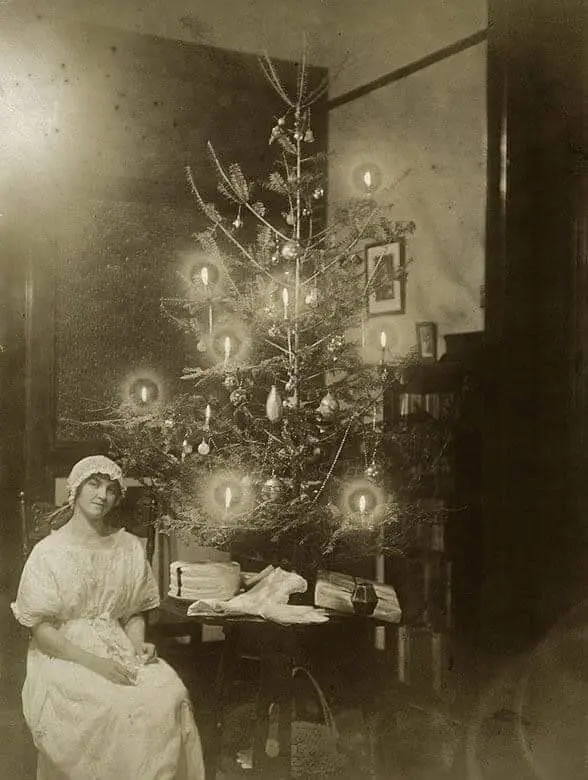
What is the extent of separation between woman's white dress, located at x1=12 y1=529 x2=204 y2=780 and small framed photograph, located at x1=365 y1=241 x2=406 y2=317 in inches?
42.5

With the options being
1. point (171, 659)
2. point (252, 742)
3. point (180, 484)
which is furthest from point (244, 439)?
point (252, 742)

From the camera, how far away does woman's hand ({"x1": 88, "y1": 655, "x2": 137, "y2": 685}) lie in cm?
232

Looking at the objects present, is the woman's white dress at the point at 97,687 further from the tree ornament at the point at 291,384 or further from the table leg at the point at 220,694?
the tree ornament at the point at 291,384

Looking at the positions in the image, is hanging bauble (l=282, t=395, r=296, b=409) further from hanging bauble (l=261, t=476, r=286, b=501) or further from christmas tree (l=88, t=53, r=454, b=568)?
hanging bauble (l=261, t=476, r=286, b=501)

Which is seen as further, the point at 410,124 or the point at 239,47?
the point at 410,124

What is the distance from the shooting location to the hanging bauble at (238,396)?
8.77 ft

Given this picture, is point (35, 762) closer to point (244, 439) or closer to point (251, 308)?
point (244, 439)

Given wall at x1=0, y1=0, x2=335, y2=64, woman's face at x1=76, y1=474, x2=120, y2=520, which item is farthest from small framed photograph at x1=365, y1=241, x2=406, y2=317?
woman's face at x1=76, y1=474, x2=120, y2=520

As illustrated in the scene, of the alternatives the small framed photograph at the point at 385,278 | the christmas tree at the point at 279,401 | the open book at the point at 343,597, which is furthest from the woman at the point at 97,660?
the small framed photograph at the point at 385,278

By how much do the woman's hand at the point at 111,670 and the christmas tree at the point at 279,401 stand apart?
17.5 inches

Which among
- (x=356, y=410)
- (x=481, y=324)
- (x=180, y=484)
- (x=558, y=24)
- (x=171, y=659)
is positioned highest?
(x=558, y=24)

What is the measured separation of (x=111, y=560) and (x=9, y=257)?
853 mm

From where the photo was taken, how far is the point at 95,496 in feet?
7.96

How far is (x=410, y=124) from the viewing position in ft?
10.3
